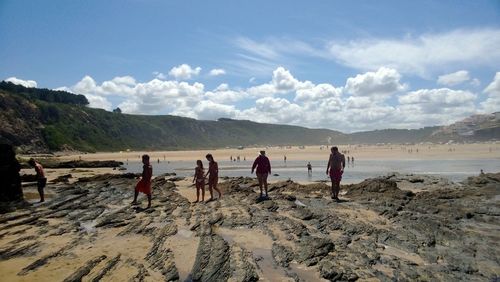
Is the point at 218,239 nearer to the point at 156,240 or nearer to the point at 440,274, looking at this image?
the point at 156,240

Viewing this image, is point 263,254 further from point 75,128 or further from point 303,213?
point 75,128

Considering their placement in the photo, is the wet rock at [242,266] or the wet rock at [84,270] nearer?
the wet rock at [84,270]

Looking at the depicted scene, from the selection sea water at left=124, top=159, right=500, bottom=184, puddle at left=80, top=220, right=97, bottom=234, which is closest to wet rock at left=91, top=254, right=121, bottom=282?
puddle at left=80, top=220, right=97, bottom=234

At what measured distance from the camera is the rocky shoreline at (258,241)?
7.15 meters

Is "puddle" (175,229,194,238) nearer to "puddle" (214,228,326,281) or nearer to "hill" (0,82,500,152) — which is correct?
"puddle" (214,228,326,281)

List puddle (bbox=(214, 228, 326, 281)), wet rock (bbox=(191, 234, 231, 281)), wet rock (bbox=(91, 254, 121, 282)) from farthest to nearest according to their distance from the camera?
1. puddle (bbox=(214, 228, 326, 281))
2. wet rock (bbox=(191, 234, 231, 281))
3. wet rock (bbox=(91, 254, 121, 282))

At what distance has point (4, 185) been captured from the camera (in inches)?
591

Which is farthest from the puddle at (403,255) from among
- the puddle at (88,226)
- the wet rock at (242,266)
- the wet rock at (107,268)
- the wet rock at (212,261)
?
the puddle at (88,226)

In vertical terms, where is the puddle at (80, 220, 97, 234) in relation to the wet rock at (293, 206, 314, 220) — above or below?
below

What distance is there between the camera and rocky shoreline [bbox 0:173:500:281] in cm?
715

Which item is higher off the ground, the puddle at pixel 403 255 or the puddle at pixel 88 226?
the puddle at pixel 88 226

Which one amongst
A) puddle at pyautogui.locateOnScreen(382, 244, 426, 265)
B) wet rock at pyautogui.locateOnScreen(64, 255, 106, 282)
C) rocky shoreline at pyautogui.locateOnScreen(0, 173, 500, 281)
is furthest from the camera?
puddle at pyautogui.locateOnScreen(382, 244, 426, 265)

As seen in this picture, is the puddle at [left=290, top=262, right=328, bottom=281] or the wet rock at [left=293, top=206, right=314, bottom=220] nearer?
the puddle at [left=290, top=262, right=328, bottom=281]

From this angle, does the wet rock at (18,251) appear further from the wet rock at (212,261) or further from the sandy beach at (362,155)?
the sandy beach at (362,155)
